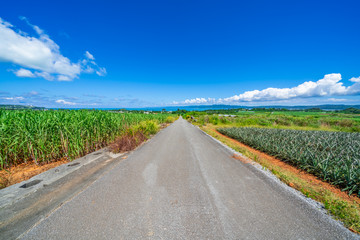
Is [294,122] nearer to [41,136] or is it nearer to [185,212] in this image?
[185,212]

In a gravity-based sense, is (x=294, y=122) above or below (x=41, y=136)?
below

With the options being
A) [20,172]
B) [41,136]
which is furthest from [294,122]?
[20,172]

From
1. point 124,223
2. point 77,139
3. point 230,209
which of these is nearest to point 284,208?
point 230,209

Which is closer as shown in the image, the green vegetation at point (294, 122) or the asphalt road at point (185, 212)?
the asphalt road at point (185, 212)

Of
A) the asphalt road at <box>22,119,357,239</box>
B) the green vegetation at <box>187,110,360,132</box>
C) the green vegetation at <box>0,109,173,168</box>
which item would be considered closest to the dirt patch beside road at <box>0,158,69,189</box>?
the green vegetation at <box>0,109,173,168</box>

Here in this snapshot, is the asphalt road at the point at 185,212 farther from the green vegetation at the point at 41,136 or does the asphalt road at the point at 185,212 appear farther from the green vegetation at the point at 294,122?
the green vegetation at the point at 294,122

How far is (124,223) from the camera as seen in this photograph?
2172 millimetres

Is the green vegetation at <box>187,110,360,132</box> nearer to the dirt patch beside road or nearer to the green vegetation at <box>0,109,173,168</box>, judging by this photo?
the green vegetation at <box>0,109,173,168</box>

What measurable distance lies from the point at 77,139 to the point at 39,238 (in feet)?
15.7

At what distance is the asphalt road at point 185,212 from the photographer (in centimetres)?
202

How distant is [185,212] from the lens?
2.50 metres

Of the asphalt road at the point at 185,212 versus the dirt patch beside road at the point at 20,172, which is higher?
the dirt patch beside road at the point at 20,172

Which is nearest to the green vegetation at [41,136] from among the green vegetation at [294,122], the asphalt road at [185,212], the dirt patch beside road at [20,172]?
the dirt patch beside road at [20,172]

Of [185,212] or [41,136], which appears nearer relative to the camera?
[185,212]
